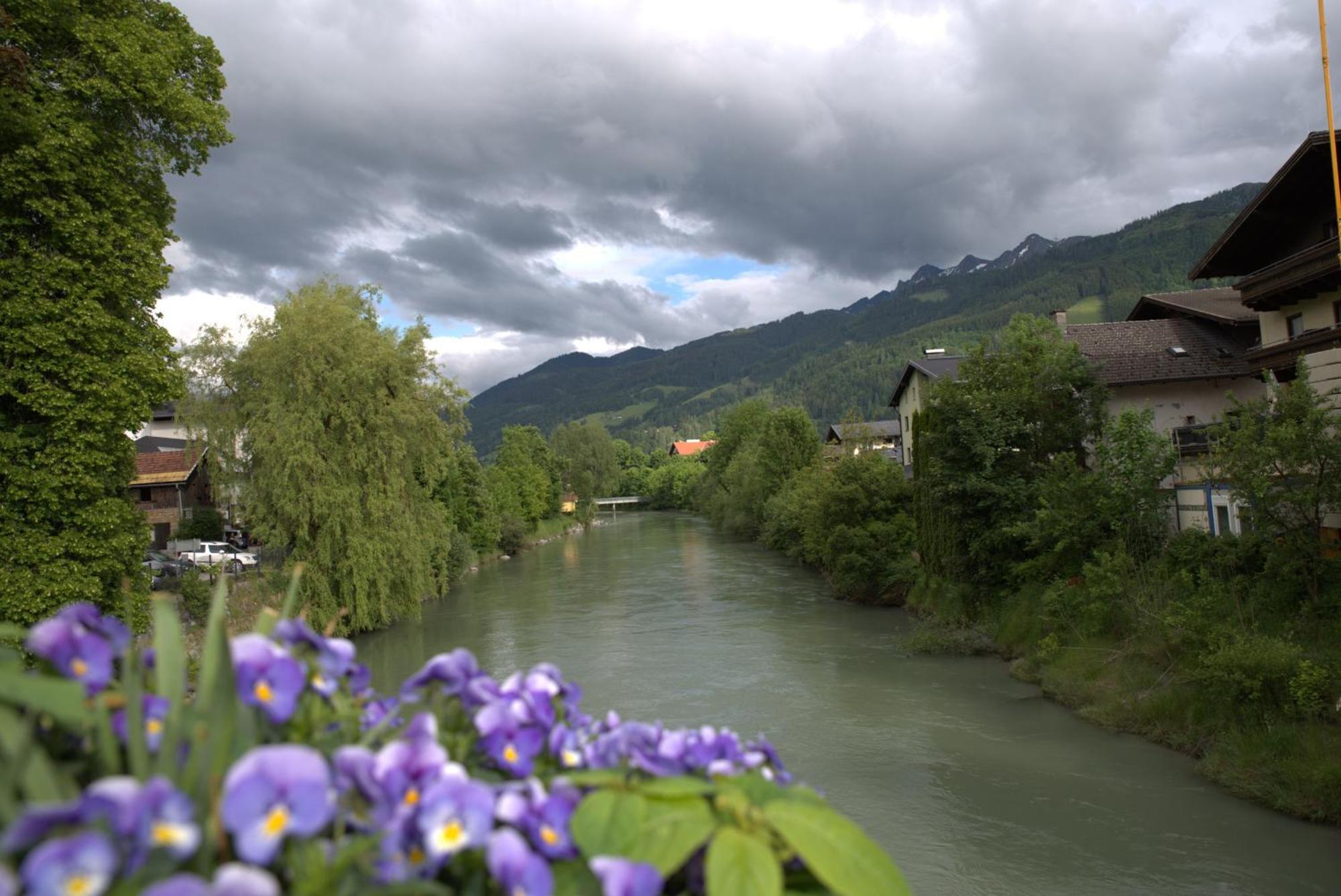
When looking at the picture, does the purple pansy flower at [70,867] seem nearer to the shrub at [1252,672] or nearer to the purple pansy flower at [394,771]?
the purple pansy flower at [394,771]

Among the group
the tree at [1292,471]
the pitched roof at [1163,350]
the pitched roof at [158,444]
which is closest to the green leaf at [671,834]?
the tree at [1292,471]

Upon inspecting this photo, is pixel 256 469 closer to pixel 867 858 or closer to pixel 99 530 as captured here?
pixel 99 530

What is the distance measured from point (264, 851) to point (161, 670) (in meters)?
0.44

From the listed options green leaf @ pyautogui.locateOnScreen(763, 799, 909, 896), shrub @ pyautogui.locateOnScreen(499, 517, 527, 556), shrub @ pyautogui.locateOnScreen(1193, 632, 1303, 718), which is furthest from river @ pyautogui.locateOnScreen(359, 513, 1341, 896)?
shrub @ pyautogui.locateOnScreen(499, 517, 527, 556)

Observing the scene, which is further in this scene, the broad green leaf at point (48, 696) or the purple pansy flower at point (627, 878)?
the purple pansy flower at point (627, 878)

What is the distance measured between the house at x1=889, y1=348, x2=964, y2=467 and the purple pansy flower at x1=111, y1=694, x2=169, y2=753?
126ft

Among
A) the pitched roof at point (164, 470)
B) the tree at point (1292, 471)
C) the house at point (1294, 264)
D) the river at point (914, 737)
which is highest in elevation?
the house at point (1294, 264)

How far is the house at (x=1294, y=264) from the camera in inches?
637

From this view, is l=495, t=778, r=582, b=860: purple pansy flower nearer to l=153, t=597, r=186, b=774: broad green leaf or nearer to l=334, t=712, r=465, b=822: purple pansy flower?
l=334, t=712, r=465, b=822: purple pansy flower

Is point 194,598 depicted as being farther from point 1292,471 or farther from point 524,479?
point 524,479

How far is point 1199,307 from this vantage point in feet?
88.2

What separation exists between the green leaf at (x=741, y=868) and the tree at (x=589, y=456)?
93.0 m

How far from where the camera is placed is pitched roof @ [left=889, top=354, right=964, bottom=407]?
132ft

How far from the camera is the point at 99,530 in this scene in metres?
13.5
